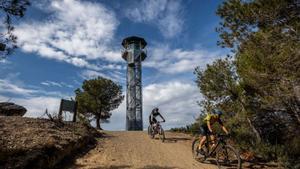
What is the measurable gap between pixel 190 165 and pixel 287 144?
658cm

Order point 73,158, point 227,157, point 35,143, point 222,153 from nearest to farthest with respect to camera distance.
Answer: point 35,143 → point 227,157 → point 222,153 → point 73,158

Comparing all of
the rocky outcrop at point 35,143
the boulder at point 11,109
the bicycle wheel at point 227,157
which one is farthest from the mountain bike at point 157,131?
the boulder at point 11,109

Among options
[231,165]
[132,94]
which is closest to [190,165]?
[231,165]

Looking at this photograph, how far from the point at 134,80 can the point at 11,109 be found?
1014 inches

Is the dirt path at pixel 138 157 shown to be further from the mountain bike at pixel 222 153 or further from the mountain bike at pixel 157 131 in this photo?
the mountain bike at pixel 157 131

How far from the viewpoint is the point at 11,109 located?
52.6 feet

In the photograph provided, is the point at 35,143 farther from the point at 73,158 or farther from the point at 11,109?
the point at 11,109

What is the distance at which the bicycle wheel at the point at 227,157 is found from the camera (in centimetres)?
916

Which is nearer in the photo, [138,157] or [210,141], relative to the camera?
[210,141]

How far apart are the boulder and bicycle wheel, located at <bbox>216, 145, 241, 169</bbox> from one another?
40.1ft

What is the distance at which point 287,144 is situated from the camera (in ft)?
43.6

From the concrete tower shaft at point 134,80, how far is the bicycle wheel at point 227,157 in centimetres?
3010

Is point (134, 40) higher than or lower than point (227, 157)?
higher

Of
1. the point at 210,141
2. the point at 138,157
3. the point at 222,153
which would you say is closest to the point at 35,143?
the point at 138,157
